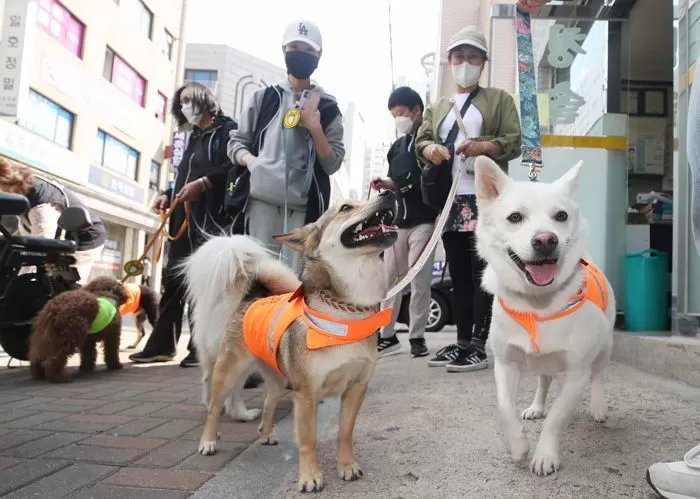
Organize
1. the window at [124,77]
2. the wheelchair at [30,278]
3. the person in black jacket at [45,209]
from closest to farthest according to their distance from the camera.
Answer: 1. the wheelchair at [30,278]
2. the person in black jacket at [45,209]
3. the window at [124,77]

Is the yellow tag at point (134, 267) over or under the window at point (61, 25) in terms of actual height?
under

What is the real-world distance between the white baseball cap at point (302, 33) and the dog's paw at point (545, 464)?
2694mm

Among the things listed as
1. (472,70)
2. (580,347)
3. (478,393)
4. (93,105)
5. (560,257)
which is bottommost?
(478,393)

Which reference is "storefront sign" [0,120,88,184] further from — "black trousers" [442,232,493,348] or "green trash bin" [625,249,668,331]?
"green trash bin" [625,249,668,331]

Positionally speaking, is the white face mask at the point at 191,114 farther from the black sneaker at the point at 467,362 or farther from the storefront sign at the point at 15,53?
the storefront sign at the point at 15,53

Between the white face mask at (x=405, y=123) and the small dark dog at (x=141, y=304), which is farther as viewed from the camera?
the small dark dog at (x=141, y=304)

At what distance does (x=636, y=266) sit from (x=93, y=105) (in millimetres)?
16972

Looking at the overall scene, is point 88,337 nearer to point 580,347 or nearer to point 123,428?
point 123,428

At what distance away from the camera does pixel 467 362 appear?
11.8ft

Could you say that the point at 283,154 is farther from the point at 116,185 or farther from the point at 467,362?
the point at 116,185

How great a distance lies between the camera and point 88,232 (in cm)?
479

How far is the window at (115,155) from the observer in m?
18.1

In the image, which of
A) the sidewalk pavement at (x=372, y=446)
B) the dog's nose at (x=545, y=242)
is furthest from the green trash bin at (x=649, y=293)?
the dog's nose at (x=545, y=242)

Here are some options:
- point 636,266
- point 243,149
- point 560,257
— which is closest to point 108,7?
point 243,149
